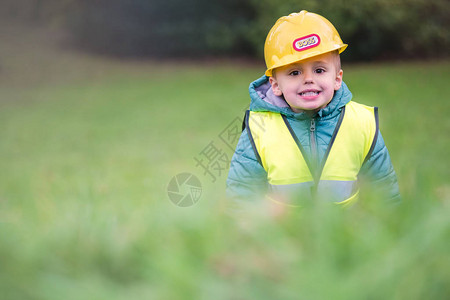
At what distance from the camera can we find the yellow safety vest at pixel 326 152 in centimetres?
272

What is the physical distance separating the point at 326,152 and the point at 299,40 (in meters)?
0.63

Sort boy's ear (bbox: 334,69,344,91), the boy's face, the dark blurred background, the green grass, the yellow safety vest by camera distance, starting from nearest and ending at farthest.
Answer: the green grass < the yellow safety vest < the boy's face < boy's ear (bbox: 334,69,344,91) < the dark blurred background

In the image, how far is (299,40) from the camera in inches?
111

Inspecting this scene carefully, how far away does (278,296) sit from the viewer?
0.67 meters

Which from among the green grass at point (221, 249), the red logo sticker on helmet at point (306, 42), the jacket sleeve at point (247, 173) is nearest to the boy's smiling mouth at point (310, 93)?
the red logo sticker on helmet at point (306, 42)

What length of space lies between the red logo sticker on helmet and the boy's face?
0.27 feet

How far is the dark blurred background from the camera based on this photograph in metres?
13.2

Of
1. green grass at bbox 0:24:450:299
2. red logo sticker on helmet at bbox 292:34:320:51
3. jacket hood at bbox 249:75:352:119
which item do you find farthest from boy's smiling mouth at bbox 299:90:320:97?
green grass at bbox 0:24:450:299

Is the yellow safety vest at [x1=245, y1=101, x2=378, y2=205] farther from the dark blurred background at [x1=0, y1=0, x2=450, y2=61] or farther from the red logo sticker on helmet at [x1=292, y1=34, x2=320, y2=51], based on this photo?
the dark blurred background at [x1=0, y1=0, x2=450, y2=61]

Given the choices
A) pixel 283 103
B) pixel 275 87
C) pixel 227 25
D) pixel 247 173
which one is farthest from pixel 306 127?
pixel 227 25

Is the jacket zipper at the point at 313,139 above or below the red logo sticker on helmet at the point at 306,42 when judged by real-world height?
below

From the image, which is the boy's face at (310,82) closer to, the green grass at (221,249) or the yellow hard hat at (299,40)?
the yellow hard hat at (299,40)

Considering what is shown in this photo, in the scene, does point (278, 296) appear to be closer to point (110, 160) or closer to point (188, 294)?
point (188, 294)

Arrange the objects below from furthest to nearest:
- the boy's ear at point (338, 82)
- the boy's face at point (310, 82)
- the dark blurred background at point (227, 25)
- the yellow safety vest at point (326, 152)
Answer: the dark blurred background at point (227, 25), the boy's ear at point (338, 82), the boy's face at point (310, 82), the yellow safety vest at point (326, 152)
